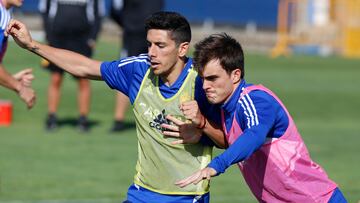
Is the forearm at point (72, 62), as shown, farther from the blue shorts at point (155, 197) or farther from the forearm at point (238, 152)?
the forearm at point (238, 152)

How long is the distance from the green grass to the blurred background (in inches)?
0.5

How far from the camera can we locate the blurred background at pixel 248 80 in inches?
466

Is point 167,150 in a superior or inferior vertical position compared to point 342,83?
superior

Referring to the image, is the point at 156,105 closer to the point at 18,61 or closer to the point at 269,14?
the point at 18,61

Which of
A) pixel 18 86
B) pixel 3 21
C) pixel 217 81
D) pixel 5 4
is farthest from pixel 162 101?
pixel 5 4

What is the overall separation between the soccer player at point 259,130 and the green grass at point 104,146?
4416 mm

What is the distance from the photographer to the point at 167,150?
7.00m

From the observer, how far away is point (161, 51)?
6785 millimetres

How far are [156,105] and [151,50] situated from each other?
0.41 m

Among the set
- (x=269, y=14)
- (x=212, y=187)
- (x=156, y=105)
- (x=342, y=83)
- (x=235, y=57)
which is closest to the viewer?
(x=235, y=57)

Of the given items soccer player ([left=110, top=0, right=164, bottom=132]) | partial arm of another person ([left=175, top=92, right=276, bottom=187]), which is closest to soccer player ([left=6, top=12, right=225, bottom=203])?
partial arm of another person ([left=175, top=92, right=276, bottom=187])

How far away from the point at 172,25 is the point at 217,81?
2.07 feet

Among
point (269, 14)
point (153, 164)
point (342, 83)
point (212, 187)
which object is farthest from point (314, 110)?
point (269, 14)

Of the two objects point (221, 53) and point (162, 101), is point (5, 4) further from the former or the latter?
point (221, 53)
